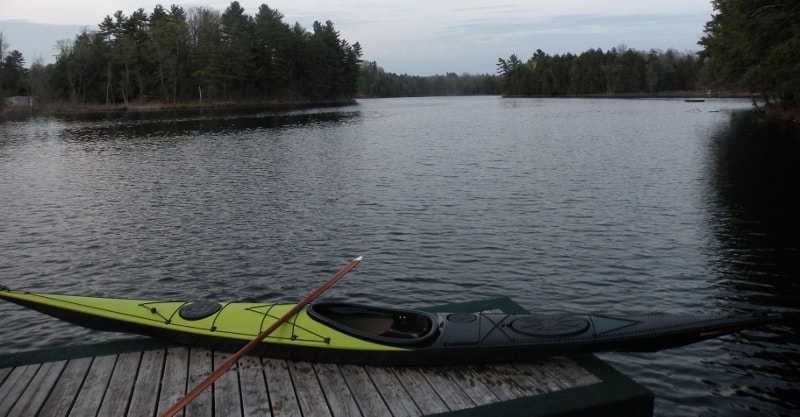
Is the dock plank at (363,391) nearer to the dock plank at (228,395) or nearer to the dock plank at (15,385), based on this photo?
the dock plank at (228,395)

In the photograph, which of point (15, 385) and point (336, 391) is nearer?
point (336, 391)

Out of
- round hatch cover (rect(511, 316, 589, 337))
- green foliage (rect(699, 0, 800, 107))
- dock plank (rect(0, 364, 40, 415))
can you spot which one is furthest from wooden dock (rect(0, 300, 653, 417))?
green foliage (rect(699, 0, 800, 107))

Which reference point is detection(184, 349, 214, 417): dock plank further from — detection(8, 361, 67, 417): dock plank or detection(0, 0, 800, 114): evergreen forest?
detection(0, 0, 800, 114): evergreen forest

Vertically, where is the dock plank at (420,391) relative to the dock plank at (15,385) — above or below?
above

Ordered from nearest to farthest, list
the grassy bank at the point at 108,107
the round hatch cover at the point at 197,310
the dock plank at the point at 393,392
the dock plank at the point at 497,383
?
the dock plank at the point at 393,392 → the dock plank at the point at 497,383 → the round hatch cover at the point at 197,310 → the grassy bank at the point at 108,107

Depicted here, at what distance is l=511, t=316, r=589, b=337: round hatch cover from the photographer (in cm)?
665

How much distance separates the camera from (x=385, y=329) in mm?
7457

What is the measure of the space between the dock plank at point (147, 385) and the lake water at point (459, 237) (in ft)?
11.6

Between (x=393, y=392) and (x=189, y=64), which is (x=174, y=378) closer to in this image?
(x=393, y=392)

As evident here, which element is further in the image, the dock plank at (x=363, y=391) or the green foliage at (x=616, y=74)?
the green foliage at (x=616, y=74)

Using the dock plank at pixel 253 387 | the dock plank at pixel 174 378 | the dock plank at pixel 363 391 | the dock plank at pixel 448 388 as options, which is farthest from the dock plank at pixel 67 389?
the dock plank at pixel 448 388

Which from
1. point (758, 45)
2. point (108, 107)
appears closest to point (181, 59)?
point (108, 107)

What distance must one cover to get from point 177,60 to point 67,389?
3858 inches

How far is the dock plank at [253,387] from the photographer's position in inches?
233
